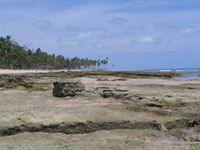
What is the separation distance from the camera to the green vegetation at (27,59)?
310ft

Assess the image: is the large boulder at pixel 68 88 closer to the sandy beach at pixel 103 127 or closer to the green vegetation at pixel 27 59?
the sandy beach at pixel 103 127

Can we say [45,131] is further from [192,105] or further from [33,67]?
[33,67]

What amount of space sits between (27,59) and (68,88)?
9515 centimetres

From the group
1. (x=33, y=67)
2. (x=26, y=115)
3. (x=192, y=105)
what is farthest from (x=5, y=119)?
(x=33, y=67)

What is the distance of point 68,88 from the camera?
1842 centimetres

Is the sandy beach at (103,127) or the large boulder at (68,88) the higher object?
the large boulder at (68,88)

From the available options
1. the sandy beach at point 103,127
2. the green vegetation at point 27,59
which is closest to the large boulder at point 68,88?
the sandy beach at point 103,127

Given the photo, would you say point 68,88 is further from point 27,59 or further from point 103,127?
point 27,59

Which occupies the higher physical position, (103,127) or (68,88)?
(68,88)

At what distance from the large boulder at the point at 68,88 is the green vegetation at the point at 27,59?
75.6 m

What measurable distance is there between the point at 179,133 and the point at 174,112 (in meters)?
2.76

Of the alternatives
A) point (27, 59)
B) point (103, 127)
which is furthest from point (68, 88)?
point (27, 59)

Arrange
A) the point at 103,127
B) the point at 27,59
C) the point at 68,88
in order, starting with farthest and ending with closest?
1. the point at 27,59
2. the point at 68,88
3. the point at 103,127

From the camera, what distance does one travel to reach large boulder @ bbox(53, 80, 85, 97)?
1825 cm
